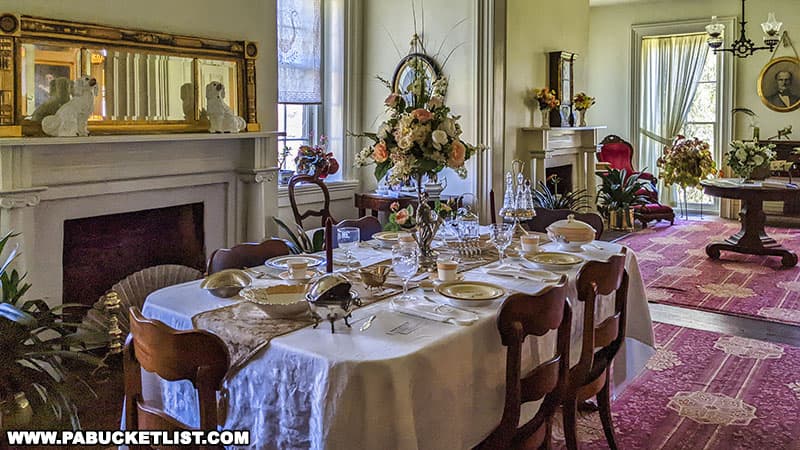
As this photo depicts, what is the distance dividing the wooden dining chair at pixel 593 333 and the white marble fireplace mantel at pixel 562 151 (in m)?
3.97

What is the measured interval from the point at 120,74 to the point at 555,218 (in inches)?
102

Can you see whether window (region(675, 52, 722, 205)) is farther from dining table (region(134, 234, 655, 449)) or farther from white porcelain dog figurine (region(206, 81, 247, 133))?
dining table (region(134, 234, 655, 449))

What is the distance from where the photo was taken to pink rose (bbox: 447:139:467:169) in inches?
106

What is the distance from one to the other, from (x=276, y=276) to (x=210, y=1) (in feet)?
8.36

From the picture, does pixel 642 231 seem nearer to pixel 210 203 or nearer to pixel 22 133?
pixel 210 203

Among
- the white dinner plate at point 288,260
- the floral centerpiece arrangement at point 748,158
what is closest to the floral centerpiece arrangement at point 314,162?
the white dinner plate at point 288,260

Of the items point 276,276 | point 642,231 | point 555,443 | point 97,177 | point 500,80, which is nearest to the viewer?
point 276,276

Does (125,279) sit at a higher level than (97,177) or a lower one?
lower

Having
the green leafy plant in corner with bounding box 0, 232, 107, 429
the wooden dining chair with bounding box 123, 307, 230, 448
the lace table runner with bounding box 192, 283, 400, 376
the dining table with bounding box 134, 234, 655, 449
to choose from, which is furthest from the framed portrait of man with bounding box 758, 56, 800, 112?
the wooden dining chair with bounding box 123, 307, 230, 448

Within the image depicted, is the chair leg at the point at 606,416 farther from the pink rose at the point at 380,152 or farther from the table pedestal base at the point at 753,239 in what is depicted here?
the table pedestal base at the point at 753,239

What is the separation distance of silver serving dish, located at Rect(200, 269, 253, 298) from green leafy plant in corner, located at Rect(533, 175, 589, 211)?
158 inches

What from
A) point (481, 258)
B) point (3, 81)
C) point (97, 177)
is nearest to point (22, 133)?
point (3, 81)

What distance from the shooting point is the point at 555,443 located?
2.92 m

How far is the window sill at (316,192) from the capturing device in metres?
5.62
